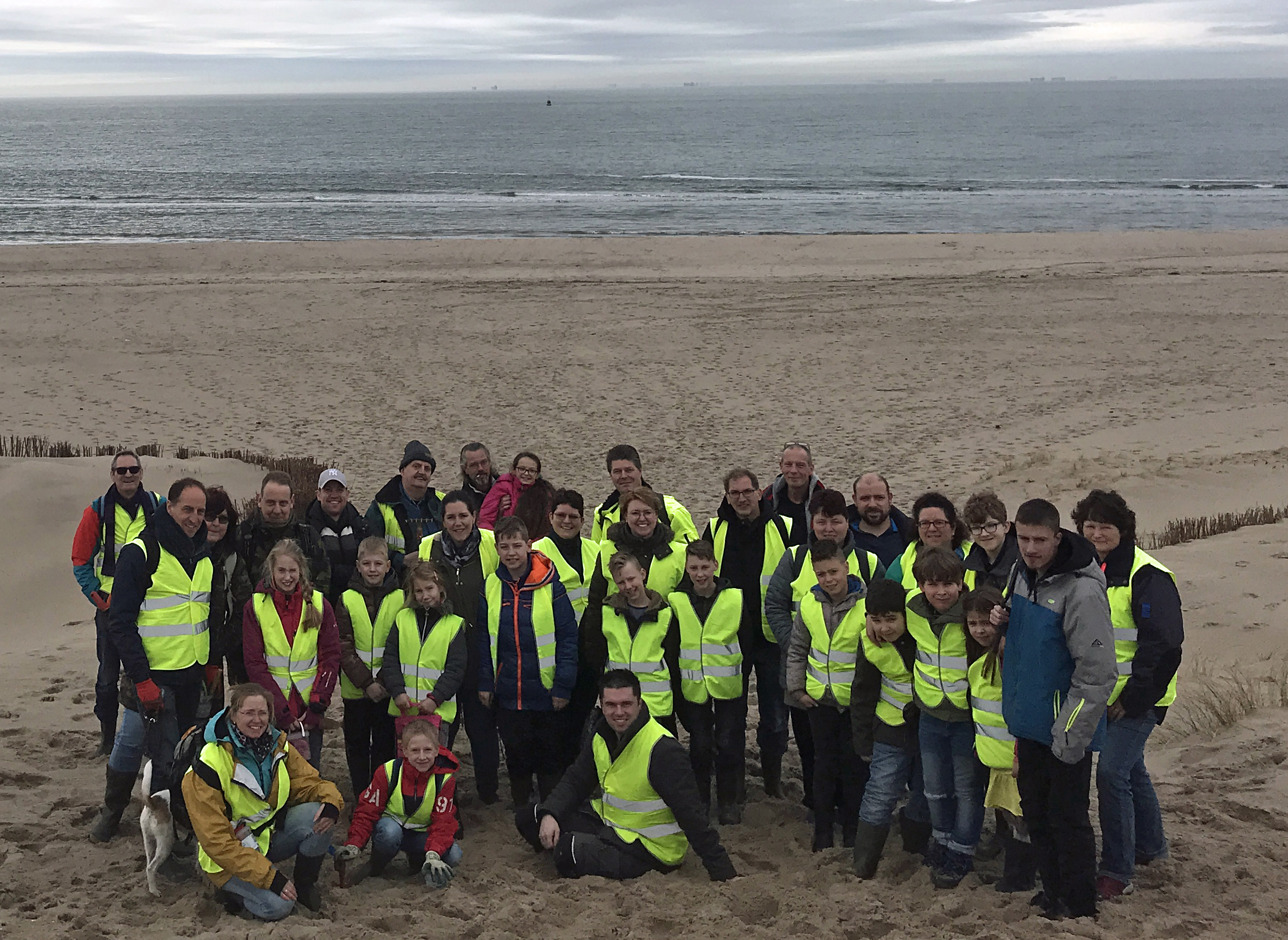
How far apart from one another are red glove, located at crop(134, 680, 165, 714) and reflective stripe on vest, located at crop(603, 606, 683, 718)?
2.39 m

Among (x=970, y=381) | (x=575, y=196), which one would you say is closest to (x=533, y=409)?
(x=970, y=381)

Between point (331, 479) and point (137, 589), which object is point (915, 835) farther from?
point (137, 589)

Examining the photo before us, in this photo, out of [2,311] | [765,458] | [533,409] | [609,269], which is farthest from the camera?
[609,269]

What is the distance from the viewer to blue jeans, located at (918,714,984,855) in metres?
5.55

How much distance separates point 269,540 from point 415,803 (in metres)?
1.85

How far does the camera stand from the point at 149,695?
5852mm

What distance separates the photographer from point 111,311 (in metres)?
24.3

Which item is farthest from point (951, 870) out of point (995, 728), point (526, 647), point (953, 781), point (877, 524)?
point (526, 647)

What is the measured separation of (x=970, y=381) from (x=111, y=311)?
18.1 metres

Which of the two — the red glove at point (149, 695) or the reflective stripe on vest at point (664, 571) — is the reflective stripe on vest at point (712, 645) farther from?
the red glove at point (149, 695)

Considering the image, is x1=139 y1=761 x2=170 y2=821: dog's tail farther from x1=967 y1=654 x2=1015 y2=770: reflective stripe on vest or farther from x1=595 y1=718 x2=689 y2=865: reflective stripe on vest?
x1=967 y1=654 x2=1015 y2=770: reflective stripe on vest

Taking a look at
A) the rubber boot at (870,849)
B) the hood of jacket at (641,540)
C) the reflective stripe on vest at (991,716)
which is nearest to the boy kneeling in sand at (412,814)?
the hood of jacket at (641,540)

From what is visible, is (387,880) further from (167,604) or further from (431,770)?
(167,604)

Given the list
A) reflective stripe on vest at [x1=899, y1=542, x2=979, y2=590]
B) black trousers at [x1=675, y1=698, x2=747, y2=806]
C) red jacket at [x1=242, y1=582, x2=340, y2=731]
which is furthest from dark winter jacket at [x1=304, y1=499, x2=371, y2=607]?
reflective stripe on vest at [x1=899, y1=542, x2=979, y2=590]
